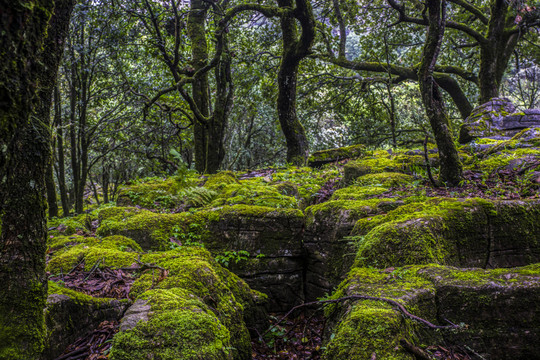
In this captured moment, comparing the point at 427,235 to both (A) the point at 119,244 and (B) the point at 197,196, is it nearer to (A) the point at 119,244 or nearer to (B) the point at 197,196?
(A) the point at 119,244

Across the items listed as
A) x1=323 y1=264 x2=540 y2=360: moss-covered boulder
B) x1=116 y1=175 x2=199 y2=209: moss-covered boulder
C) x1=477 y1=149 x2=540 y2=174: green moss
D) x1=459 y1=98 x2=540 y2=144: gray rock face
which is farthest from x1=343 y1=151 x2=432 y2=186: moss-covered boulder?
x1=323 y1=264 x2=540 y2=360: moss-covered boulder

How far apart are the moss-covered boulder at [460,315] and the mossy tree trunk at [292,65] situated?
7995 mm

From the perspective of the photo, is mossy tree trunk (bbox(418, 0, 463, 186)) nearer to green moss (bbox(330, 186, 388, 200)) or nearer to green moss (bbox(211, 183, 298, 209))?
green moss (bbox(330, 186, 388, 200))

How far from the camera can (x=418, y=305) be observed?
2.52m

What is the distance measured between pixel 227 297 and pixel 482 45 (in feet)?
44.0

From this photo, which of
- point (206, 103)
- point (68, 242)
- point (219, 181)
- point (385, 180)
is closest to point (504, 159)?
point (385, 180)

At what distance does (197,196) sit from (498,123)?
27.0 feet

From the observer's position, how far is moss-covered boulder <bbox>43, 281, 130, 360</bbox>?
7.45 ft

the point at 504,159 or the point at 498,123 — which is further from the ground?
the point at 498,123

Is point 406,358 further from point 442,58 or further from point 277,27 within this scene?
point 442,58

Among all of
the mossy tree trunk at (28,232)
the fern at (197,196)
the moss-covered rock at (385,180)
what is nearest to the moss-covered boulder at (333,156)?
the moss-covered rock at (385,180)

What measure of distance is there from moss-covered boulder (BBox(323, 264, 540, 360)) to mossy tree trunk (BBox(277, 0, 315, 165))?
7995 millimetres

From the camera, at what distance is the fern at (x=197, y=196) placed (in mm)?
6363

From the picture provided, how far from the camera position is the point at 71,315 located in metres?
2.47
